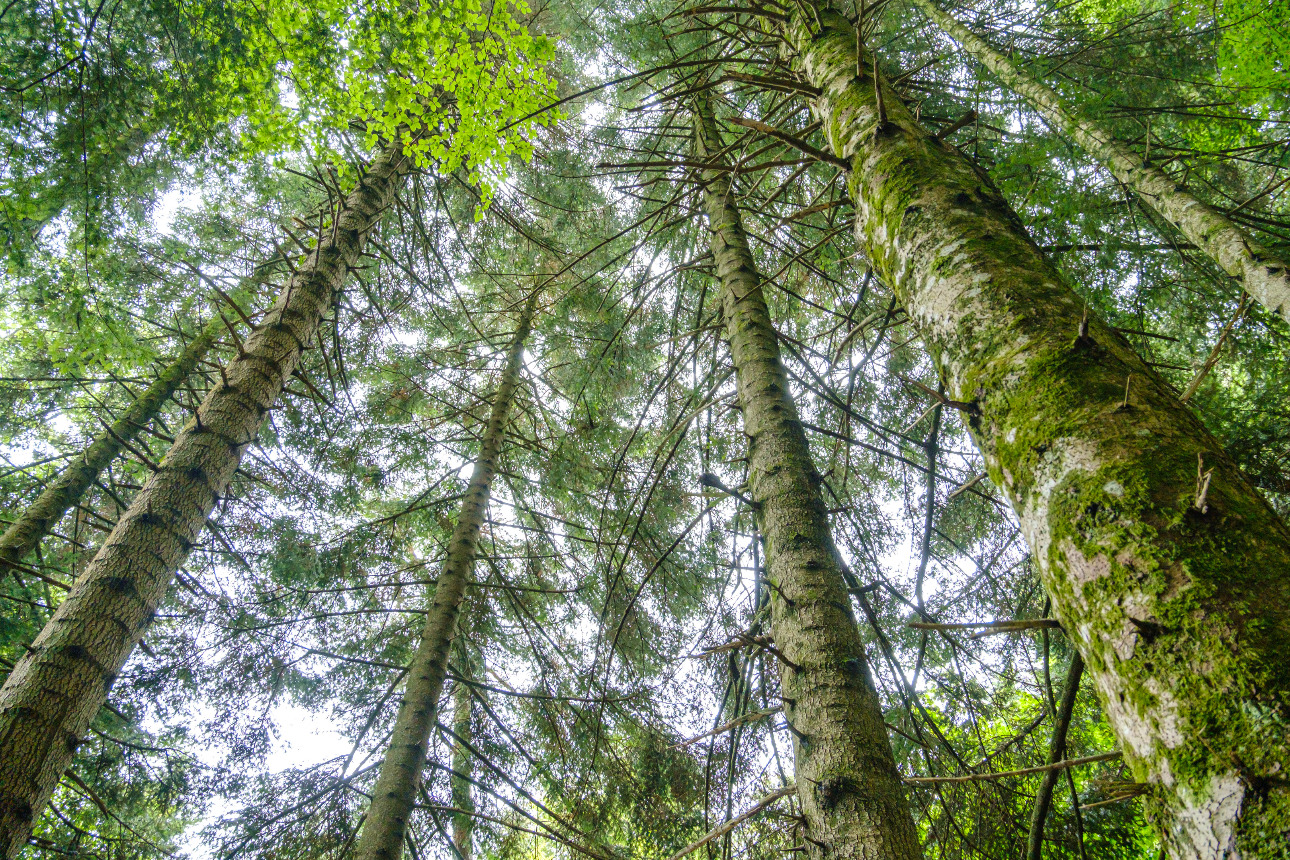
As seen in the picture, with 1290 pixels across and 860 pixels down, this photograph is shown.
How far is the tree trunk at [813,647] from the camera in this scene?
1.49m

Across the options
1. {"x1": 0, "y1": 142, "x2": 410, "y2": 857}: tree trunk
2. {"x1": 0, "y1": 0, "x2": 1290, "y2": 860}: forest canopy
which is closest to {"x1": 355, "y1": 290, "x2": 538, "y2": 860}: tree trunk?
{"x1": 0, "y1": 0, "x2": 1290, "y2": 860}: forest canopy

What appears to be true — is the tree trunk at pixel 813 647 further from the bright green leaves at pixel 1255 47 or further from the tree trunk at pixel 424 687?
the bright green leaves at pixel 1255 47

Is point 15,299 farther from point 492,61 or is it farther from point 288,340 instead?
point 492,61

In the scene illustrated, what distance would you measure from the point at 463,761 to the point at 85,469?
522 centimetres

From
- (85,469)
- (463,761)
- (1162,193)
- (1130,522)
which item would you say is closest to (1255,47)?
(1162,193)

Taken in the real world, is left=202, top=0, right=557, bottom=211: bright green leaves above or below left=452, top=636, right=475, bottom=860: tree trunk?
above

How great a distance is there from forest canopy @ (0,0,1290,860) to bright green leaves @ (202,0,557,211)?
38mm

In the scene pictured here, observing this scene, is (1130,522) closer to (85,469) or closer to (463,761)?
(463,761)

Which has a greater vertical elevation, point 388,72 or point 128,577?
point 388,72

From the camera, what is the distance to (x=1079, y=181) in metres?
3.59

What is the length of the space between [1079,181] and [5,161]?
6550mm

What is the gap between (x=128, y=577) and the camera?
2543 mm

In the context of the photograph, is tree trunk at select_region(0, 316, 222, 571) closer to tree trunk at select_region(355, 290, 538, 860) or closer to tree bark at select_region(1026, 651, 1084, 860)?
tree trunk at select_region(355, 290, 538, 860)

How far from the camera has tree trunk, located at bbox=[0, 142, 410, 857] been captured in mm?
2088
